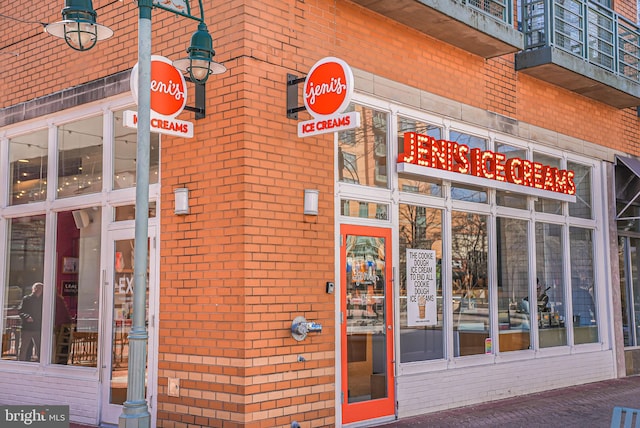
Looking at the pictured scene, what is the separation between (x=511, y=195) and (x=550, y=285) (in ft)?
6.73

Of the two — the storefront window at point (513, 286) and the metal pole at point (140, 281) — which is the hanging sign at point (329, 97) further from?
the storefront window at point (513, 286)

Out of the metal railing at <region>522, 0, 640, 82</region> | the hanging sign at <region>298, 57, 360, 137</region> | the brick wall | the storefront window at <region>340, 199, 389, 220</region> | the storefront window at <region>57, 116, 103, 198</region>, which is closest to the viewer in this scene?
the hanging sign at <region>298, 57, 360, 137</region>

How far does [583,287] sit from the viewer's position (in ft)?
44.6

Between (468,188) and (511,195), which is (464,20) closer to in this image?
(468,188)

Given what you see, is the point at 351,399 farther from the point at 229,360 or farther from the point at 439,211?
the point at 439,211

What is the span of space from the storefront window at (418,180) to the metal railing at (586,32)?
3.13 metres

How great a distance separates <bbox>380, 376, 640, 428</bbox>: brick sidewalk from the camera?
916 centimetres

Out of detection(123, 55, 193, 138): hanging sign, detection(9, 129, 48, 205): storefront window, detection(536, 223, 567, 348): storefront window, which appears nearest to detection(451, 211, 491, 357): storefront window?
detection(536, 223, 567, 348): storefront window

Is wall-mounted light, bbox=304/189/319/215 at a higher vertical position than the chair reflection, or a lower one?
higher

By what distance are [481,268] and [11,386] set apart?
23.5ft

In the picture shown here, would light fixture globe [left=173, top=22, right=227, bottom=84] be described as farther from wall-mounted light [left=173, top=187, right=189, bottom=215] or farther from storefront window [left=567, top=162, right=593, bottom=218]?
storefront window [left=567, top=162, right=593, bottom=218]

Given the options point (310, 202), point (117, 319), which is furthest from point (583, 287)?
point (117, 319)

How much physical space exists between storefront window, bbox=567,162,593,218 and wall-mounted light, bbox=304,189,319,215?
22.9 ft

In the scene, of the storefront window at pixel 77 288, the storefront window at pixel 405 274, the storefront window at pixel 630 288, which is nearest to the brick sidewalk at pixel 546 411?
the storefront window at pixel 405 274
